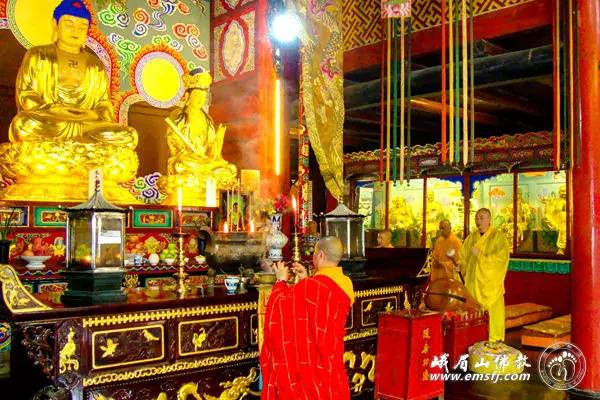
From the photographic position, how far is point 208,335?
127 inches

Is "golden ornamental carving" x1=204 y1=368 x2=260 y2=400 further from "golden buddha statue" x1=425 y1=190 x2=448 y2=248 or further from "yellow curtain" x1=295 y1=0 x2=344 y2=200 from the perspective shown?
"golden buddha statue" x1=425 y1=190 x2=448 y2=248

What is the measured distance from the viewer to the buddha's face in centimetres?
638

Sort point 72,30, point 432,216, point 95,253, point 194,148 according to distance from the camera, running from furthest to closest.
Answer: point 432,216 → point 194,148 → point 72,30 → point 95,253

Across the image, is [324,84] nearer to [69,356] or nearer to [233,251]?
[233,251]

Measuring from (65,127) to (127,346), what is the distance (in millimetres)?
3873

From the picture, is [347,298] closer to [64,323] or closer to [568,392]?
[64,323]

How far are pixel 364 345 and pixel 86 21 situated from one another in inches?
191

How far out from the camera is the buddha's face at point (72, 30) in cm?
638

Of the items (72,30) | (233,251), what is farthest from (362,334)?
(72,30)

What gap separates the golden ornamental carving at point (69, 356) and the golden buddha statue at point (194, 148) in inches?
168

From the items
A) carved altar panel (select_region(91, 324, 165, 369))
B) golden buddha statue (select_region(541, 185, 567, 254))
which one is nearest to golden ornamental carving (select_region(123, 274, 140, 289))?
carved altar panel (select_region(91, 324, 165, 369))

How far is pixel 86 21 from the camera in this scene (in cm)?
650

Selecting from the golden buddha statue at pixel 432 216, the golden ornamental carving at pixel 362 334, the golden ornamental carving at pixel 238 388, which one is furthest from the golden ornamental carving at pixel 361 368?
the golden buddha statue at pixel 432 216

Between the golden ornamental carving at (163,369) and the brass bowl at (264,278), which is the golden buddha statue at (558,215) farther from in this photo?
the golden ornamental carving at (163,369)
